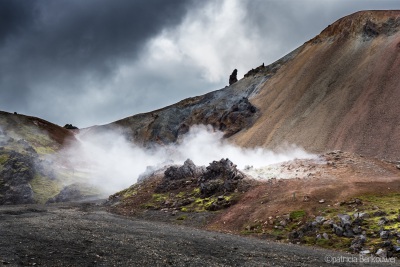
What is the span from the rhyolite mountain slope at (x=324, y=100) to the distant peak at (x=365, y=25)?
251 mm

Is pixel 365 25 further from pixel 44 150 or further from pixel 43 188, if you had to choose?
pixel 44 150

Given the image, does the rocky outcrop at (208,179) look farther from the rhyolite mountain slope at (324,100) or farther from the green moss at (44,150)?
the green moss at (44,150)

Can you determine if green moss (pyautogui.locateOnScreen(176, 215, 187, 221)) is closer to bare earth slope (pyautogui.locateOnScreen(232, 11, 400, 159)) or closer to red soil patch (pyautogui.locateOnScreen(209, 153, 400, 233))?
red soil patch (pyautogui.locateOnScreen(209, 153, 400, 233))

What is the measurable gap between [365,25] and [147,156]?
72.4 m

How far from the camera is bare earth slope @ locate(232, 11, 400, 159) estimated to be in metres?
62.1

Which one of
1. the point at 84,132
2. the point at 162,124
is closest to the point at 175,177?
the point at 162,124

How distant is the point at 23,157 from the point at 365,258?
68.5m

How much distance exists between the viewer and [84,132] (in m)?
161

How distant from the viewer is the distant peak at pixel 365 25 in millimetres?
89625

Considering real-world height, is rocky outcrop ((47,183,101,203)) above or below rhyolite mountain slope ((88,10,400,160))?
below

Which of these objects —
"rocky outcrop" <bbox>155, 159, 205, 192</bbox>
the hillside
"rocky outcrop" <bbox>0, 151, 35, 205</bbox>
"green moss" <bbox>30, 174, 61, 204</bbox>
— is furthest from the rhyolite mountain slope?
"rocky outcrop" <bbox>0, 151, 35, 205</bbox>

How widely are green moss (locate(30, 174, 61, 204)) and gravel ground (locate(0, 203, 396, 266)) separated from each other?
120ft

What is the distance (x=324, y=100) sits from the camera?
3147 inches

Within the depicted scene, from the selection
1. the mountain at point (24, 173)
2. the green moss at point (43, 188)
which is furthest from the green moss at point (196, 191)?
the mountain at point (24, 173)
